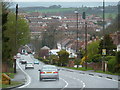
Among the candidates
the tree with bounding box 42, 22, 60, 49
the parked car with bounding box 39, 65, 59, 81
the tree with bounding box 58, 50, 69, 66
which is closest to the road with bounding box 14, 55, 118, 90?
the parked car with bounding box 39, 65, 59, 81

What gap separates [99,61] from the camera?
7150 cm

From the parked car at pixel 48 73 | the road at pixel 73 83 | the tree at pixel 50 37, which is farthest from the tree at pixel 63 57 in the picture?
the tree at pixel 50 37

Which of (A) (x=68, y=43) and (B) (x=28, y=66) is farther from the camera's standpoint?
(A) (x=68, y=43)

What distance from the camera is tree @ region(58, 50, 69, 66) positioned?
96062 millimetres

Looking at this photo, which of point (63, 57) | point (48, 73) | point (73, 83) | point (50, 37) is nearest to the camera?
point (73, 83)

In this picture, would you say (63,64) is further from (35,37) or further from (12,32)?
(35,37)

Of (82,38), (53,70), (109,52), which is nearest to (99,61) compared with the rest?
(109,52)

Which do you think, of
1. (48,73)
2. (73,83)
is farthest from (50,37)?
(73,83)

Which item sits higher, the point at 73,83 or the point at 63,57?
the point at 73,83

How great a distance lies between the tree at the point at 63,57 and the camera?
96.1 metres

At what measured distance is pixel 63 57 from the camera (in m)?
97.9

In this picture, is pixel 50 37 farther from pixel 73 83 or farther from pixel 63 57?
pixel 73 83

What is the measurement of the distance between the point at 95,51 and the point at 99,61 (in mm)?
18615

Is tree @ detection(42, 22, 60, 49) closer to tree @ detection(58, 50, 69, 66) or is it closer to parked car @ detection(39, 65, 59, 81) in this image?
tree @ detection(58, 50, 69, 66)
